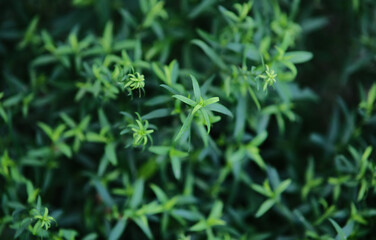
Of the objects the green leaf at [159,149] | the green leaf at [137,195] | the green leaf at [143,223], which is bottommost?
the green leaf at [143,223]

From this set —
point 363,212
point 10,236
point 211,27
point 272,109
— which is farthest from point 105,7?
point 363,212

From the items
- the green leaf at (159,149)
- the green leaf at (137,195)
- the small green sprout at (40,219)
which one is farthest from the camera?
the green leaf at (137,195)

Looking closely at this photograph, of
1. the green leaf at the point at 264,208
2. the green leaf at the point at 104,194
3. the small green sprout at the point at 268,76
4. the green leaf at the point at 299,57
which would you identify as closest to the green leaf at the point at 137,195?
the green leaf at the point at 104,194

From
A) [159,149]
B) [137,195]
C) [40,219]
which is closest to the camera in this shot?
[40,219]

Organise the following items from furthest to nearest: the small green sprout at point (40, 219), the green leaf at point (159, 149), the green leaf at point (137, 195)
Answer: the green leaf at point (137, 195) → the green leaf at point (159, 149) → the small green sprout at point (40, 219)

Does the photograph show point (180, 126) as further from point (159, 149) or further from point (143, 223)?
point (143, 223)

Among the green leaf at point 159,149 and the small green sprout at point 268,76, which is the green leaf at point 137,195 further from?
the small green sprout at point 268,76

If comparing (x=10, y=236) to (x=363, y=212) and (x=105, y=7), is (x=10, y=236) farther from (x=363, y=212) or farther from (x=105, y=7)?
(x=363, y=212)

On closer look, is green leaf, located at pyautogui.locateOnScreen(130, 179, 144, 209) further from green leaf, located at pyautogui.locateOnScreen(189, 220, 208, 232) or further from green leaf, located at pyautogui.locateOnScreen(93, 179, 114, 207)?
green leaf, located at pyautogui.locateOnScreen(189, 220, 208, 232)

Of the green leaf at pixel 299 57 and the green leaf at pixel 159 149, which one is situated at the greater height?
the green leaf at pixel 299 57

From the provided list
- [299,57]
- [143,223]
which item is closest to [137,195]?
[143,223]
